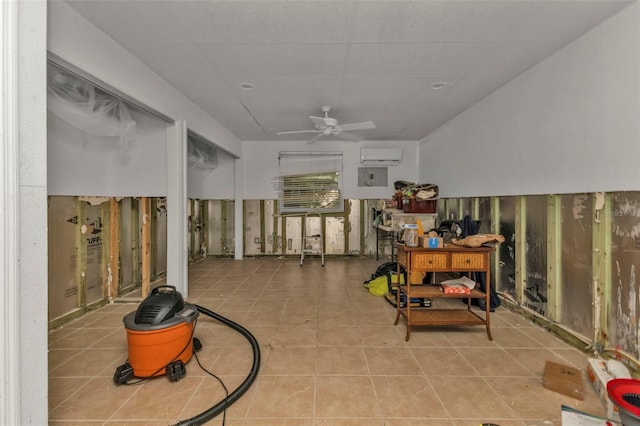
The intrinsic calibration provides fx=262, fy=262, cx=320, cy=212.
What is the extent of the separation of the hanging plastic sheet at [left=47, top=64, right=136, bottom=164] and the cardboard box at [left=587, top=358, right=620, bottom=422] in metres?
4.16

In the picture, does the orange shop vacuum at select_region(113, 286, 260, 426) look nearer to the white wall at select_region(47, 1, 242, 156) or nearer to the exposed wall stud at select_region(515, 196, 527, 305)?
the white wall at select_region(47, 1, 242, 156)

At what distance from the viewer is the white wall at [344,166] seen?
569 cm

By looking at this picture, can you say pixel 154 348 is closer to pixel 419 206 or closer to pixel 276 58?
pixel 276 58

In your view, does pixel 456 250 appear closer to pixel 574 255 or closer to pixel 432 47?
pixel 574 255

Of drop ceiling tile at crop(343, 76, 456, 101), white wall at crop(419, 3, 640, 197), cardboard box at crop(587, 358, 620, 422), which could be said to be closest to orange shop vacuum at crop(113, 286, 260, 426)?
cardboard box at crop(587, 358, 620, 422)

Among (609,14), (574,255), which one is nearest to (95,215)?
(574,255)

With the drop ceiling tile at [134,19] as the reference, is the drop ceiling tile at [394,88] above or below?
above

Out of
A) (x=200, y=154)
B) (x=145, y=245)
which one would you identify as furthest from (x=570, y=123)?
(x=200, y=154)

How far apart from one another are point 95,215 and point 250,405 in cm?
282

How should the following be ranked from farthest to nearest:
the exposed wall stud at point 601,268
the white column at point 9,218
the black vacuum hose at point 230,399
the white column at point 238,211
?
the white column at point 238,211
the exposed wall stud at point 601,268
the black vacuum hose at point 230,399
the white column at point 9,218

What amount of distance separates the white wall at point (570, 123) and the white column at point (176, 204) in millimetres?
3843

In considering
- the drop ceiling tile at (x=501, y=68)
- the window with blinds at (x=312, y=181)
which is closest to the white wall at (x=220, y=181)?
the window with blinds at (x=312, y=181)

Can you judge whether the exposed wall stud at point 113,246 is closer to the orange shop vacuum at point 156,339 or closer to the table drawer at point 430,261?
the orange shop vacuum at point 156,339

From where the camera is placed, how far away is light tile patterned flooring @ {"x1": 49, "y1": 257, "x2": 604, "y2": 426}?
1516 millimetres
